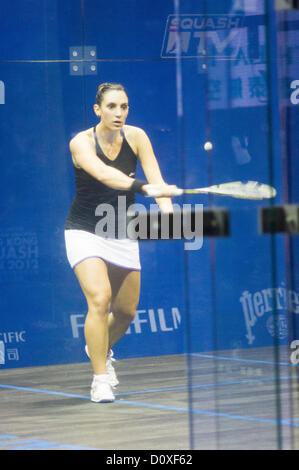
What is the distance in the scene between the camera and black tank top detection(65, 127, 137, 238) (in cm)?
614

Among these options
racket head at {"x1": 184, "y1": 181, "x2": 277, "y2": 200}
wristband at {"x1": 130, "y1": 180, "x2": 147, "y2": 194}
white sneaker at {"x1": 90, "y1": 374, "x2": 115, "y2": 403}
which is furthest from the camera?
white sneaker at {"x1": 90, "y1": 374, "x2": 115, "y2": 403}

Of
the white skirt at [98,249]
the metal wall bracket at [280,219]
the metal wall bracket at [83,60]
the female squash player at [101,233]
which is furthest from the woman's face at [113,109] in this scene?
the metal wall bracket at [280,219]

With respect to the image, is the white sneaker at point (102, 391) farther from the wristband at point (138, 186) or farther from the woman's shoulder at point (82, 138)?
the woman's shoulder at point (82, 138)

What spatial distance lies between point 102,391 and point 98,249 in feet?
2.79

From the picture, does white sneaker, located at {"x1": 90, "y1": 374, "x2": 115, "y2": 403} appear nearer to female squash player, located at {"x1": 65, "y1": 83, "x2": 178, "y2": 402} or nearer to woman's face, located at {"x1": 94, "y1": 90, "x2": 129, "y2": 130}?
female squash player, located at {"x1": 65, "y1": 83, "x2": 178, "y2": 402}

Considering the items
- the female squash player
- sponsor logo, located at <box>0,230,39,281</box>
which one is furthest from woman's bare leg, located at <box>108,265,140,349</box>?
sponsor logo, located at <box>0,230,39,281</box>

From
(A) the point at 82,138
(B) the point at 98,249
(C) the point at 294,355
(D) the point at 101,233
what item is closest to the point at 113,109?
(A) the point at 82,138

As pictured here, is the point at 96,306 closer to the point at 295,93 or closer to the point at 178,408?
the point at 178,408

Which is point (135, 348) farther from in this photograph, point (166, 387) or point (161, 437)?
point (161, 437)

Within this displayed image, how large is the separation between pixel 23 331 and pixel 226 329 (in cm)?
499

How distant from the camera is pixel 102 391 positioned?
586 centimetres

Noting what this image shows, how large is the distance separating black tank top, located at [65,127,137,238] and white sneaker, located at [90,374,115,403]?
2.87 feet

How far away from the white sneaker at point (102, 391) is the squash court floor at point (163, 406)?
0.18 ft
